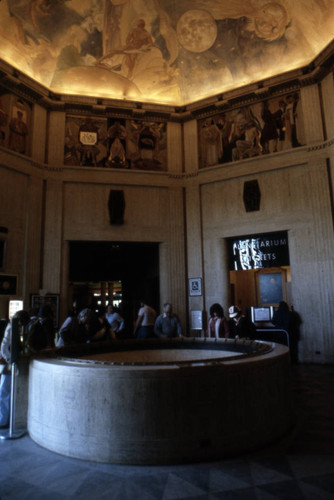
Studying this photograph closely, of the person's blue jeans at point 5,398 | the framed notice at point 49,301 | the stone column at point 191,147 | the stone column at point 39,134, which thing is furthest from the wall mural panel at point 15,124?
the person's blue jeans at point 5,398

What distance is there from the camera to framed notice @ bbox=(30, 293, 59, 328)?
11.4 meters

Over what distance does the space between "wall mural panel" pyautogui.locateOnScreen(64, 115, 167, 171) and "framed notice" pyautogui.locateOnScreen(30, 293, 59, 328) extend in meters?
4.93

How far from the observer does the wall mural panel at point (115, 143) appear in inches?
517

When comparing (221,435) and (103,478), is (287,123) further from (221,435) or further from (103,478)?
(103,478)

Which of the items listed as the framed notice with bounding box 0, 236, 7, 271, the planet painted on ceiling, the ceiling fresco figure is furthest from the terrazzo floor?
the planet painted on ceiling

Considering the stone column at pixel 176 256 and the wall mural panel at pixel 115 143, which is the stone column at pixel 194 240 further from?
the wall mural panel at pixel 115 143

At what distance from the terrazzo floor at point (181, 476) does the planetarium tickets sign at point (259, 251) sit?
7.98 metres

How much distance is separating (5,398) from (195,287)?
852cm

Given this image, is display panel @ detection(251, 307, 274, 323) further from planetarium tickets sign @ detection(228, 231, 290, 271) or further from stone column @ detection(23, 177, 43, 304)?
stone column @ detection(23, 177, 43, 304)

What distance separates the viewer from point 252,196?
40.6ft

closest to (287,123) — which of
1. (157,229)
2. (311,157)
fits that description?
(311,157)

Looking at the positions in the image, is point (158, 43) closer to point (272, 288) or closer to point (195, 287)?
point (195, 287)

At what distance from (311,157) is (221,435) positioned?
10.1m

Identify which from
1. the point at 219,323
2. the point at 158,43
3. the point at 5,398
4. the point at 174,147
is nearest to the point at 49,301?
the point at 219,323
